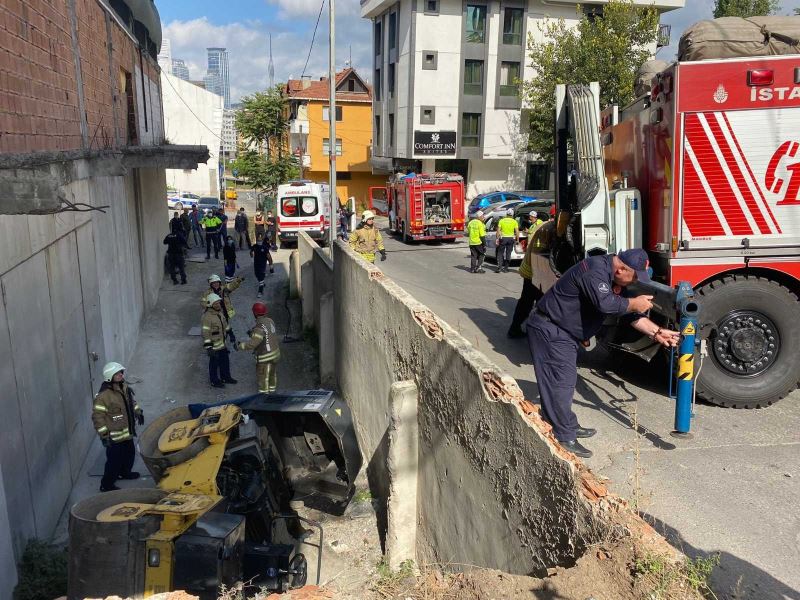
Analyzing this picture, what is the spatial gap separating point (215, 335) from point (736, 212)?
7.12m

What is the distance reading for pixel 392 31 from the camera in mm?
38281

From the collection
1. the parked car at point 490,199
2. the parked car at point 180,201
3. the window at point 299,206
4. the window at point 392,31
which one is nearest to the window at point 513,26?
the window at point 392,31

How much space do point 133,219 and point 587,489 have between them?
12.6 m

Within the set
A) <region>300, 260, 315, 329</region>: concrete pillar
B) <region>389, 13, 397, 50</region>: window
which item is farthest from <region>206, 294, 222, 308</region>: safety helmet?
<region>389, 13, 397, 50</region>: window

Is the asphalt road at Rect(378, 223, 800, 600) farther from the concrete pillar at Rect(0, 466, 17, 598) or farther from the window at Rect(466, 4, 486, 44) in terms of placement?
the window at Rect(466, 4, 486, 44)

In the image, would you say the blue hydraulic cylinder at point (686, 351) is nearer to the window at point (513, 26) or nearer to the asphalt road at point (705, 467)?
the asphalt road at point (705, 467)

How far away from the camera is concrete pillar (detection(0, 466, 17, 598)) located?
452 cm

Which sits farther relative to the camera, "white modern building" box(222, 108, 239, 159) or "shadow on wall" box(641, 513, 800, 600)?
"white modern building" box(222, 108, 239, 159)

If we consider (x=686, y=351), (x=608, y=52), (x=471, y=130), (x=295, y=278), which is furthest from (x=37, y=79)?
(x=471, y=130)

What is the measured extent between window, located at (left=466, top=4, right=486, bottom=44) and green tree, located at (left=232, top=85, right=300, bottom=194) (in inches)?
461

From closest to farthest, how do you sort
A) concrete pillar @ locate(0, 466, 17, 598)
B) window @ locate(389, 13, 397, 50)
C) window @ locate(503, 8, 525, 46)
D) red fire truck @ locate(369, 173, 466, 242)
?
concrete pillar @ locate(0, 466, 17, 598) → red fire truck @ locate(369, 173, 466, 242) → window @ locate(503, 8, 525, 46) → window @ locate(389, 13, 397, 50)

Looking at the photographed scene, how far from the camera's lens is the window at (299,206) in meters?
24.8

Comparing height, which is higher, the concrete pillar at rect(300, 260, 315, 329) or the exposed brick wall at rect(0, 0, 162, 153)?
the exposed brick wall at rect(0, 0, 162, 153)

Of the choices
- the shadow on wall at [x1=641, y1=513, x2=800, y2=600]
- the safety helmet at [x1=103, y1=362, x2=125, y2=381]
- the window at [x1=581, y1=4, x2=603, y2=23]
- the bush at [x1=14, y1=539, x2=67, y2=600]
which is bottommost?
the bush at [x1=14, y1=539, x2=67, y2=600]
